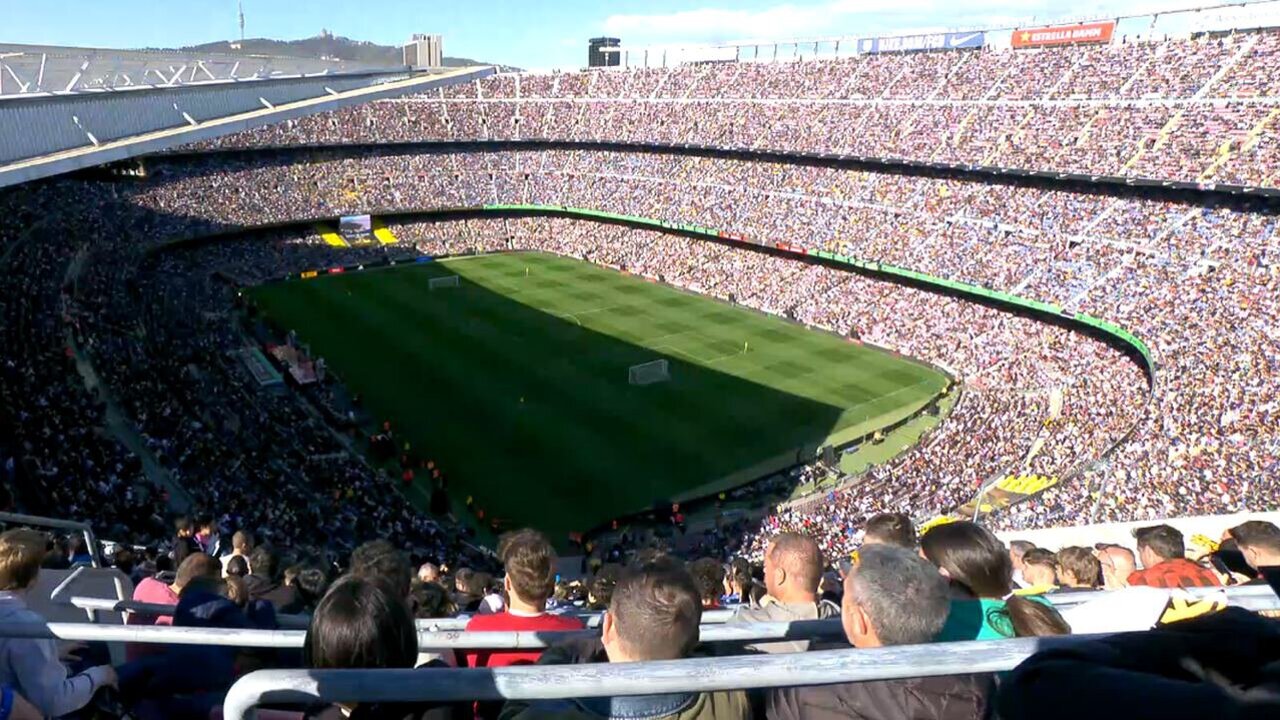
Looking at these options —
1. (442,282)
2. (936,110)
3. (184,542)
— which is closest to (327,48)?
(442,282)

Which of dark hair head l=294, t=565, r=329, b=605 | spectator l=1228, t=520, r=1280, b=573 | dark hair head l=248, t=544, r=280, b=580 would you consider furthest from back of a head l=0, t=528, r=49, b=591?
spectator l=1228, t=520, r=1280, b=573

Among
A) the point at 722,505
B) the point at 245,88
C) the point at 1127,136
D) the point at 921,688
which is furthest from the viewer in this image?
the point at 1127,136

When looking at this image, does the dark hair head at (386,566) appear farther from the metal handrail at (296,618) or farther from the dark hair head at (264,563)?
the dark hair head at (264,563)

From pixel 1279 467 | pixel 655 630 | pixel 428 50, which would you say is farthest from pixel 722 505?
pixel 428 50

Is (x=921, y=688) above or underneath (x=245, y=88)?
underneath

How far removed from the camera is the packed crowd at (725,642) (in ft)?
4.69

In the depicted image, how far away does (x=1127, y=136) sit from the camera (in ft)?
109

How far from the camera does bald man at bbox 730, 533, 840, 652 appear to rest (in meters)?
4.21

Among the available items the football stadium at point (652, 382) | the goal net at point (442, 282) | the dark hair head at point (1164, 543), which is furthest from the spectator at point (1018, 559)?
the goal net at point (442, 282)

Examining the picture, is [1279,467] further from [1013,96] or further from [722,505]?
[1013,96]

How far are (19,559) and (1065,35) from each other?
163ft

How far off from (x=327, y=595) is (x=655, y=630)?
3.52 ft

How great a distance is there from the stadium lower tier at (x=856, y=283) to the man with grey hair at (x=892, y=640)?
16388 mm

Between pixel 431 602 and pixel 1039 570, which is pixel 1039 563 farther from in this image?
pixel 431 602
